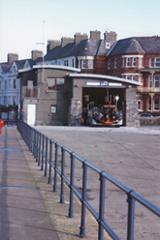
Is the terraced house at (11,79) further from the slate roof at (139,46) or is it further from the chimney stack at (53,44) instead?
the slate roof at (139,46)

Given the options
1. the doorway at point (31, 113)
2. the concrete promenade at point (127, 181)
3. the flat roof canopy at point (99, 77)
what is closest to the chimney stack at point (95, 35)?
the flat roof canopy at point (99, 77)

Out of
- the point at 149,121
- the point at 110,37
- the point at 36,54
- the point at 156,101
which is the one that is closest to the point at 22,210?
the point at 149,121

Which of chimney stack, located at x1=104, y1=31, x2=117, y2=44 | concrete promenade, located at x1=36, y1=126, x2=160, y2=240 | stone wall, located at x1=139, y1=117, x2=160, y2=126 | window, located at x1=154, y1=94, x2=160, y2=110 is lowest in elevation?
concrete promenade, located at x1=36, y1=126, x2=160, y2=240

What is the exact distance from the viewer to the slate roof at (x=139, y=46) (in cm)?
7469

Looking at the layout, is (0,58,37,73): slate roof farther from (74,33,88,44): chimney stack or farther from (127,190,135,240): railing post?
(127,190,135,240): railing post

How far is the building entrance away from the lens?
59.3 meters

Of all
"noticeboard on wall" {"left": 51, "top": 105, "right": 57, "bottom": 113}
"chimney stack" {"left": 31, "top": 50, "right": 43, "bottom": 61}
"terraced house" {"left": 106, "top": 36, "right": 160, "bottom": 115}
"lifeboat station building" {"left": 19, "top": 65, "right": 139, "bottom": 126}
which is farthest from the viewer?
"chimney stack" {"left": 31, "top": 50, "right": 43, "bottom": 61}

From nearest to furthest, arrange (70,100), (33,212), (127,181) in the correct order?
(33,212) < (127,181) < (70,100)

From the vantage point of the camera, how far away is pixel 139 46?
2977 inches

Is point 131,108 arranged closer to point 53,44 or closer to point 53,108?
point 53,108

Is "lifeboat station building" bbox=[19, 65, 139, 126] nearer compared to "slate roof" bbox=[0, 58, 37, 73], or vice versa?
"lifeboat station building" bbox=[19, 65, 139, 126]

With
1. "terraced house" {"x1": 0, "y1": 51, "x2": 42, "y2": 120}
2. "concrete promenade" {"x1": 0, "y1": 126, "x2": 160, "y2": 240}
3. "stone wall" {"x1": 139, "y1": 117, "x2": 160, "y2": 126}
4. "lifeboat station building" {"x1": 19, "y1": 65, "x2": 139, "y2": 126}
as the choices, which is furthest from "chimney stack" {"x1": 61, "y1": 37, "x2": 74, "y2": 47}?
"concrete promenade" {"x1": 0, "y1": 126, "x2": 160, "y2": 240}

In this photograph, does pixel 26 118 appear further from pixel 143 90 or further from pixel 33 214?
pixel 33 214

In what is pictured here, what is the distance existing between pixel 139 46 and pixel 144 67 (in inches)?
119
